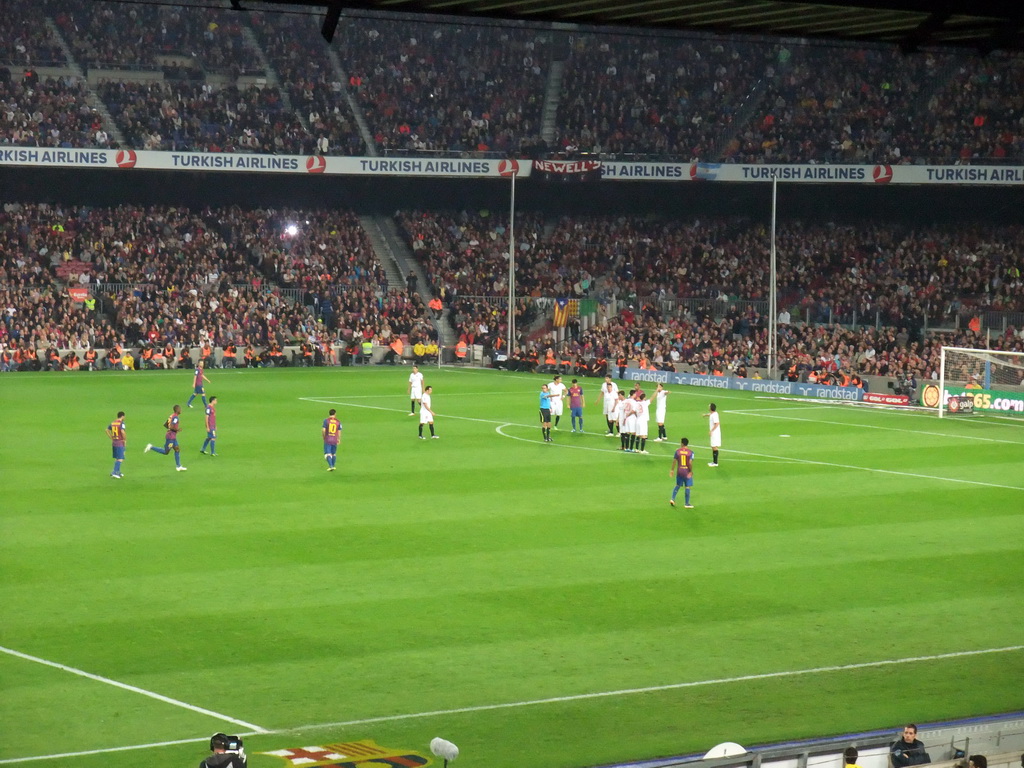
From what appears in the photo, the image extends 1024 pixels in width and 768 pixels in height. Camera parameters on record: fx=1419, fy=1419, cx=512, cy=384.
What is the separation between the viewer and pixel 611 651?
1770 centimetres

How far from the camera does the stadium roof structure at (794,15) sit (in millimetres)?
8688

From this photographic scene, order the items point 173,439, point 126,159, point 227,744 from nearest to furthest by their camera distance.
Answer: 1. point 227,744
2. point 173,439
3. point 126,159

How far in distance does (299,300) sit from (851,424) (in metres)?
31.1

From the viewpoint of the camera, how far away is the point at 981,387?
156 ft

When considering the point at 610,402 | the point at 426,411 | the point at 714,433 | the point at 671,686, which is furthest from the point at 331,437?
the point at 671,686

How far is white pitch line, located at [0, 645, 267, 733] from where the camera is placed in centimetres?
1485

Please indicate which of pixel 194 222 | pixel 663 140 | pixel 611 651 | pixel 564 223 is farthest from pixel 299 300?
pixel 611 651

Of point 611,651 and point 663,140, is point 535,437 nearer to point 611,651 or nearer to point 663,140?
point 611,651

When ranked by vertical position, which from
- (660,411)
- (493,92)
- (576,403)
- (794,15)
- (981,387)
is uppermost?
(493,92)

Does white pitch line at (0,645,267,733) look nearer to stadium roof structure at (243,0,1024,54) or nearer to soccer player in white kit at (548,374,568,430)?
stadium roof structure at (243,0,1024,54)

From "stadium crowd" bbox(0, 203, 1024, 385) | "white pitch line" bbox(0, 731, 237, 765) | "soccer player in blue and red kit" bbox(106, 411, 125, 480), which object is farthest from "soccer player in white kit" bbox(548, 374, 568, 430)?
"white pitch line" bbox(0, 731, 237, 765)

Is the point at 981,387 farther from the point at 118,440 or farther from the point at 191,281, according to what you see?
the point at 191,281

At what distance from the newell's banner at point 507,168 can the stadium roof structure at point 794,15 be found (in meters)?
55.3

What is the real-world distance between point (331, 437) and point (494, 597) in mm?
11742
